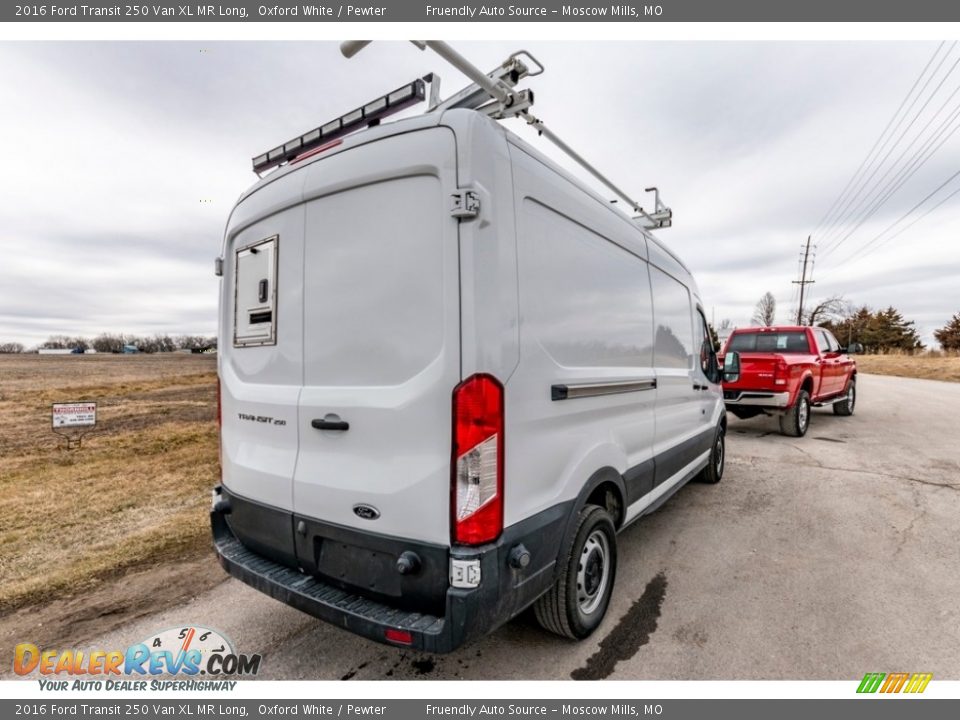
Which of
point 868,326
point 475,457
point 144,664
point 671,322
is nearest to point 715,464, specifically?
point 671,322

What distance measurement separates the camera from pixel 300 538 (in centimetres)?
232

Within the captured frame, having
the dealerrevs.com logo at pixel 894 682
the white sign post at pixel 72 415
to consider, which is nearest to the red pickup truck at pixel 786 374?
the dealerrevs.com logo at pixel 894 682

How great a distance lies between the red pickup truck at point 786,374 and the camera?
25.9ft

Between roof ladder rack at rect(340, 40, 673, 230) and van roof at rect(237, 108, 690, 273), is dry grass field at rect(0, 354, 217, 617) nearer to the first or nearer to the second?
van roof at rect(237, 108, 690, 273)

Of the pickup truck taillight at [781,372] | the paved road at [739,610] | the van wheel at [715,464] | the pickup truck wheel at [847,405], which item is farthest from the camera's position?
the pickup truck wheel at [847,405]

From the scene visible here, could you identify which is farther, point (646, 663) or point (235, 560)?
point (235, 560)

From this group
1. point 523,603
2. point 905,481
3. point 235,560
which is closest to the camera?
point 523,603

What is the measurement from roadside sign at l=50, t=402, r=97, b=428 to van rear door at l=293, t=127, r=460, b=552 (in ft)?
22.2

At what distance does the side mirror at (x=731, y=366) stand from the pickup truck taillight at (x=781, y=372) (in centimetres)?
314

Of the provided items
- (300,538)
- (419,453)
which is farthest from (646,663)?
(300,538)

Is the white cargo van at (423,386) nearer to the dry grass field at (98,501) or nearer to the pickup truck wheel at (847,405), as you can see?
the dry grass field at (98,501)

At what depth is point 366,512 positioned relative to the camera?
82.3 inches

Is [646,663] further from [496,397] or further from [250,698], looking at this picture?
[250,698]
